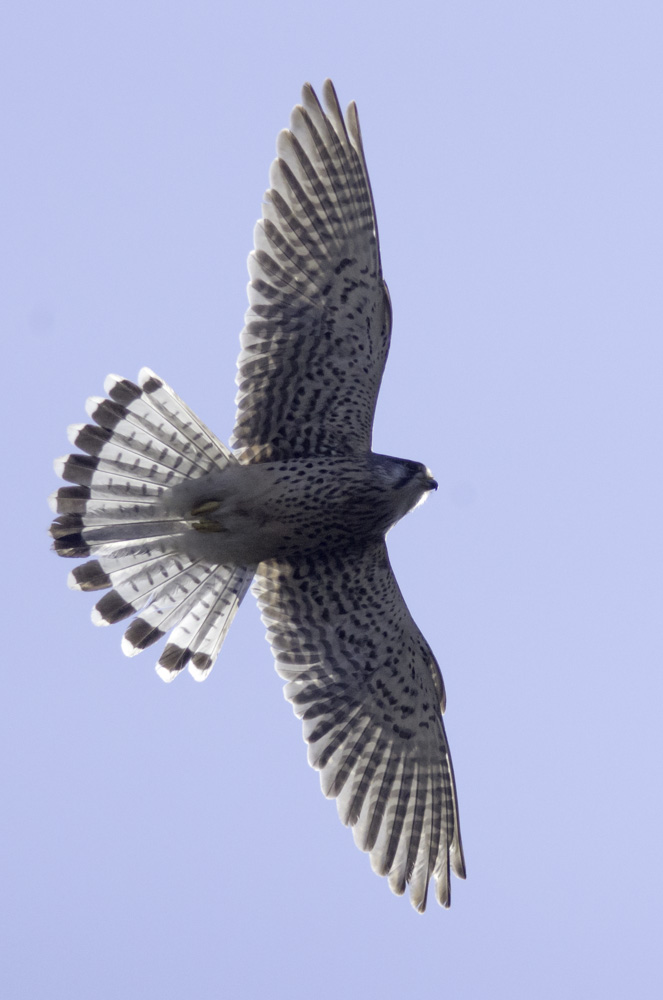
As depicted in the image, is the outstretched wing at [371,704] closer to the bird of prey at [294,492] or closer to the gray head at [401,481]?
Answer: the bird of prey at [294,492]

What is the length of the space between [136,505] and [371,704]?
1970mm

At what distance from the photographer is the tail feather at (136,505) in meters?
8.82

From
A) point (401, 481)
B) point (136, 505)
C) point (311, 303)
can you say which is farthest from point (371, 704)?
point (311, 303)

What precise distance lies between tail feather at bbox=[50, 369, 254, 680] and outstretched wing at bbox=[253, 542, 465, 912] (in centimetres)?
61

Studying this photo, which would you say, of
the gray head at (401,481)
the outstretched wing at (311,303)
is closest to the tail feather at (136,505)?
the outstretched wing at (311,303)

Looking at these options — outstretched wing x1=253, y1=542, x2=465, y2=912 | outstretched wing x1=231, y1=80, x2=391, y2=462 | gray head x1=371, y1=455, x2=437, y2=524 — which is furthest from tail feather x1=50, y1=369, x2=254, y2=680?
gray head x1=371, y1=455, x2=437, y2=524

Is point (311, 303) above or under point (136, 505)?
above

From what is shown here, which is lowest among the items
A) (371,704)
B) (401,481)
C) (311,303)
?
(371,704)

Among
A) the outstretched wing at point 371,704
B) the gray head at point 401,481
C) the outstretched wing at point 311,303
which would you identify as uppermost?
the outstretched wing at point 311,303

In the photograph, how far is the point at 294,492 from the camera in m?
8.84

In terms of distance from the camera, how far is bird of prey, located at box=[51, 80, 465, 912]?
8.84 metres

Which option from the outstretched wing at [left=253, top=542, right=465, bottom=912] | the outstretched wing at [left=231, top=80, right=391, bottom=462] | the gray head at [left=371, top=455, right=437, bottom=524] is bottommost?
the outstretched wing at [left=253, top=542, right=465, bottom=912]

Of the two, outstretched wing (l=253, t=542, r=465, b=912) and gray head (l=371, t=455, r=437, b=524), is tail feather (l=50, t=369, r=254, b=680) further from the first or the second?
gray head (l=371, t=455, r=437, b=524)

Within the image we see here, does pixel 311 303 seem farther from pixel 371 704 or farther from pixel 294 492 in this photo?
pixel 371 704
